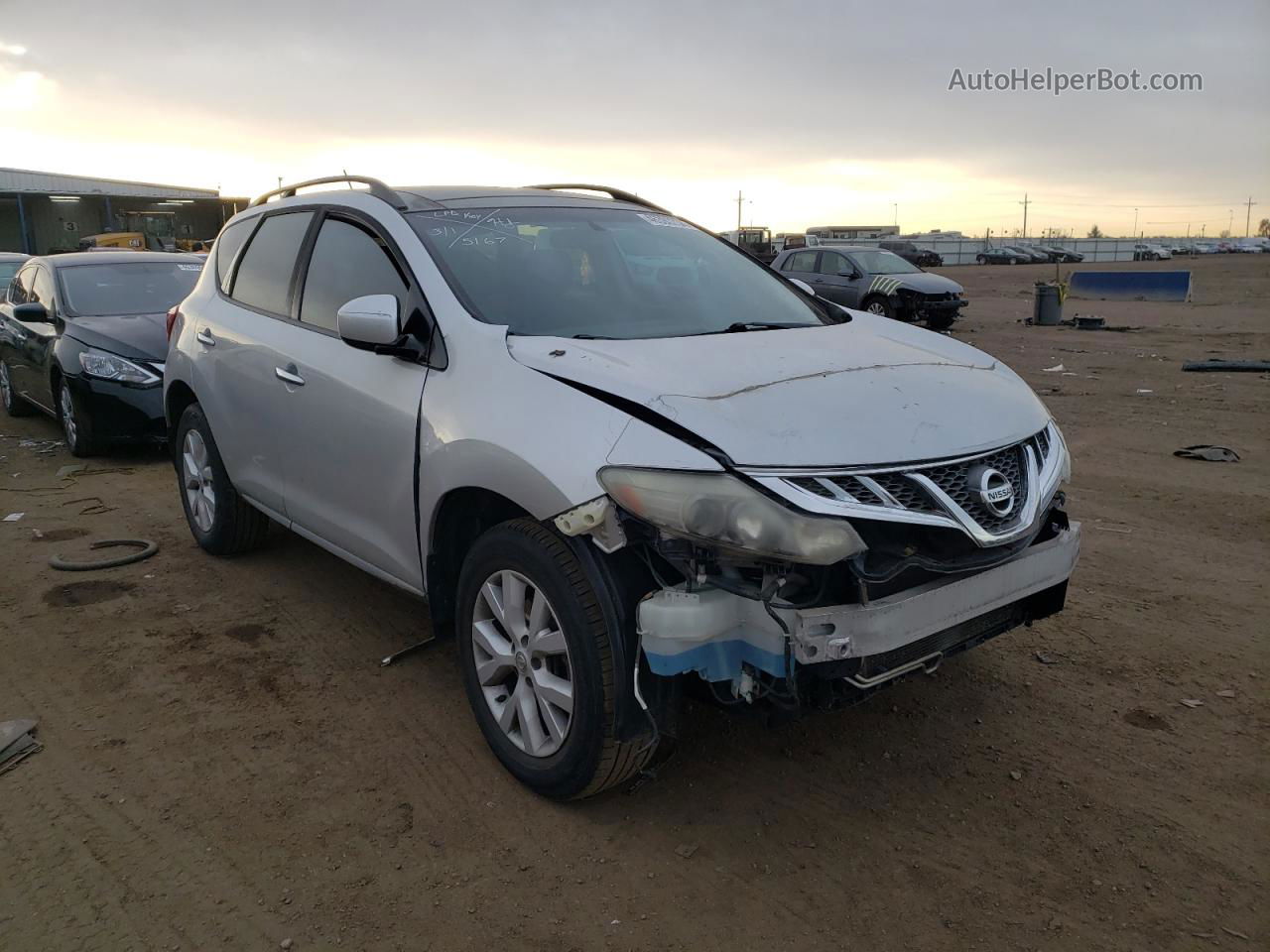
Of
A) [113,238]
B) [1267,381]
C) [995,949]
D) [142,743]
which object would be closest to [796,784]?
[995,949]

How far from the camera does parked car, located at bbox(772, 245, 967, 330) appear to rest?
57.9ft

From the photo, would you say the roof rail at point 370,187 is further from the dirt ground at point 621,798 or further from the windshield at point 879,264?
the windshield at point 879,264

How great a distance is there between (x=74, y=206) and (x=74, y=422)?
5063 centimetres

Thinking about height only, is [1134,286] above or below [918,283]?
below

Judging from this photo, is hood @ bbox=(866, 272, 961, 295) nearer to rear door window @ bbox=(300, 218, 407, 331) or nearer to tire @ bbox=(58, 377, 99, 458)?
tire @ bbox=(58, 377, 99, 458)

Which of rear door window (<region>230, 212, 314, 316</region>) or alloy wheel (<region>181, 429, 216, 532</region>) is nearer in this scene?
rear door window (<region>230, 212, 314, 316</region>)

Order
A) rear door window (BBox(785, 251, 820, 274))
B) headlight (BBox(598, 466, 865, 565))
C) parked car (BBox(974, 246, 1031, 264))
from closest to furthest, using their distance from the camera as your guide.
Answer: headlight (BBox(598, 466, 865, 565)), rear door window (BBox(785, 251, 820, 274)), parked car (BBox(974, 246, 1031, 264))

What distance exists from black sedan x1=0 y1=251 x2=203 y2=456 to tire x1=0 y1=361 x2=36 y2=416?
0.05 m

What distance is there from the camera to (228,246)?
4988 mm

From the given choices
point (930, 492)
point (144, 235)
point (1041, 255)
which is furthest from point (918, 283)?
point (1041, 255)

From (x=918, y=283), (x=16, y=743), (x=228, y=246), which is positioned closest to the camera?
(x=16, y=743)

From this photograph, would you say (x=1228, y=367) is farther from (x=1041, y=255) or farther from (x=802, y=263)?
(x=1041, y=255)

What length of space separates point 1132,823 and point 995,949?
76 centimetres

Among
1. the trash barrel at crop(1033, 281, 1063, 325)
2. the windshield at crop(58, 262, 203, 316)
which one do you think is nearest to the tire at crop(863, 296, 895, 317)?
the trash barrel at crop(1033, 281, 1063, 325)
